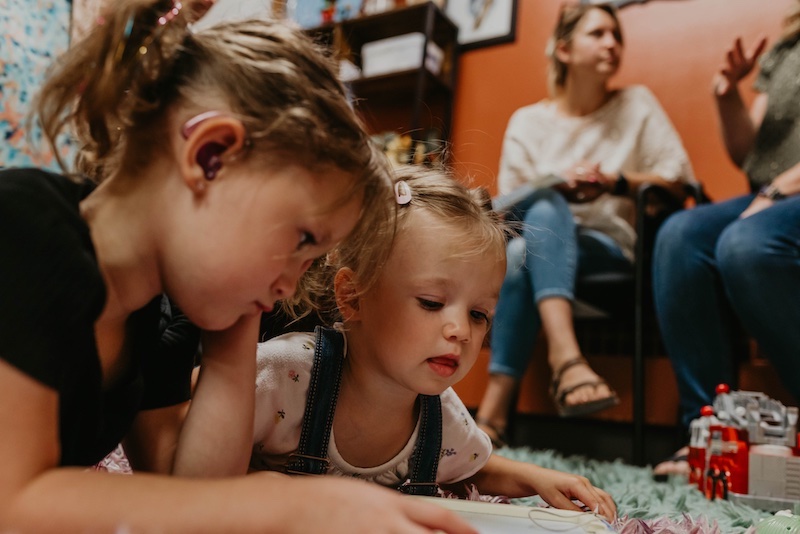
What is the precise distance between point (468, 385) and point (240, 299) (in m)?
1.82

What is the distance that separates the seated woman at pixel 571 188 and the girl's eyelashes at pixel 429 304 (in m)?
0.64

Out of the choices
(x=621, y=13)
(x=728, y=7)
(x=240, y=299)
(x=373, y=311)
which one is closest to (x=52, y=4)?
(x=373, y=311)

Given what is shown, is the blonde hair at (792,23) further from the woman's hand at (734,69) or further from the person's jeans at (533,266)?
the person's jeans at (533,266)

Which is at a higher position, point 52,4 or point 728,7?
point 728,7

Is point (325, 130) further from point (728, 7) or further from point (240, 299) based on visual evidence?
point (728, 7)

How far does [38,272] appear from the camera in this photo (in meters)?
0.42

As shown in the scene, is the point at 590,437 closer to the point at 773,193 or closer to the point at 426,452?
the point at 773,193

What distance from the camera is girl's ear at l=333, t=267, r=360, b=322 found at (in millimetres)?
788

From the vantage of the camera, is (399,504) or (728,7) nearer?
(399,504)

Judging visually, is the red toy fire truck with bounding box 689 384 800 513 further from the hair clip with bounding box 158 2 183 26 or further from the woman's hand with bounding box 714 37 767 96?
the hair clip with bounding box 158 2 183 26

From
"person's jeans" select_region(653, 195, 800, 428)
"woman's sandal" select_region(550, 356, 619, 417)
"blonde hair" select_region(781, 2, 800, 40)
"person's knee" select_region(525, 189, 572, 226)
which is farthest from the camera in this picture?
"person's knee" select_region(525, 189, 572, 226)

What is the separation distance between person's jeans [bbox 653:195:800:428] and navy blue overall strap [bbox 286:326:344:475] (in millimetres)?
1001

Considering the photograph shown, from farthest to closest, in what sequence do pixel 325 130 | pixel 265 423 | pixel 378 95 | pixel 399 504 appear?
pixel 378 95 → pixel 265 423 → pixel 325 130 → pixel 399 504

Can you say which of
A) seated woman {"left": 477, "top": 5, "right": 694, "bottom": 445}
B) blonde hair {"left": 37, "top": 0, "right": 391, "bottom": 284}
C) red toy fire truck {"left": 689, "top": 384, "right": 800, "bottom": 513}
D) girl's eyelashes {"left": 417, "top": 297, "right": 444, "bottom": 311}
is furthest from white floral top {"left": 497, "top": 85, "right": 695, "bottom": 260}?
blonde hair {"left": 37, "top": 0, "right": 391, "bottom": 284}
